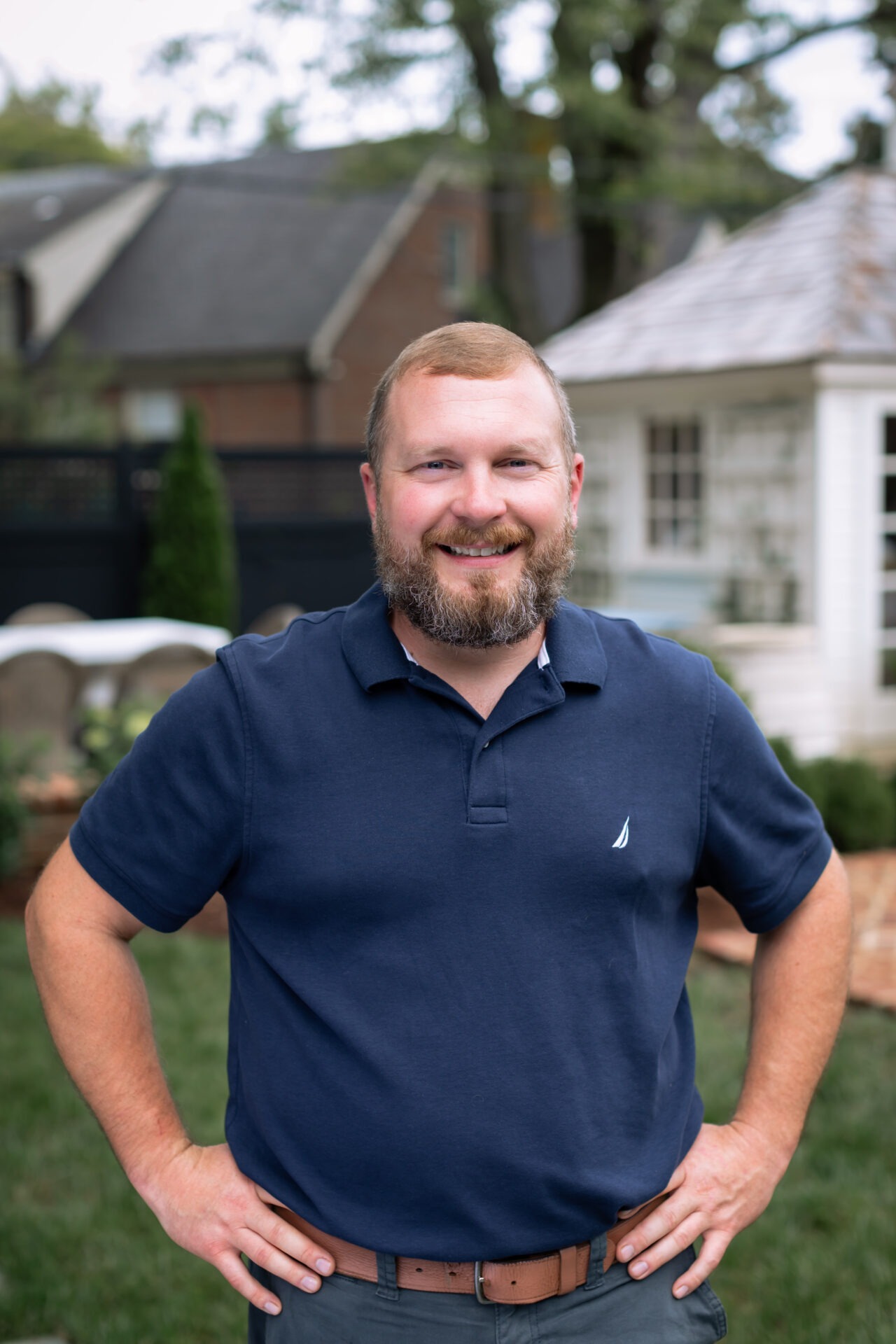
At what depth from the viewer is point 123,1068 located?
6.09 feet

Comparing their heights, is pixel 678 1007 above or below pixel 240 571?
above

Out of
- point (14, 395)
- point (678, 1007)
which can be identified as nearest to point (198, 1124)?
point (678, 1007)

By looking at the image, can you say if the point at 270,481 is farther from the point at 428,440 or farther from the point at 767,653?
the point at 428,440

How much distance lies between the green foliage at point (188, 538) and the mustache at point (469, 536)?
1130 centimetres

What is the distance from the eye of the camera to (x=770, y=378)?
9.62m

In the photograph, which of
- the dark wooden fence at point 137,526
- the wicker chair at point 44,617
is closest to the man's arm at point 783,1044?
the wicker chair at point 44,617

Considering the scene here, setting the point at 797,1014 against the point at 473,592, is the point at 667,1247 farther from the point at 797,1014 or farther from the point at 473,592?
the point at 473,592

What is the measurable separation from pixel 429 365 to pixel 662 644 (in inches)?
20.5

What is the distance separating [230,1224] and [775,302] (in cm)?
933

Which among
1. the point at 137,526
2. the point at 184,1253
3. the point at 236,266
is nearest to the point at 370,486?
the point at 184,1253

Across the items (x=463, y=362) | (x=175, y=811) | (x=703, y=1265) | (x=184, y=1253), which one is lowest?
(x=184, y=1253)

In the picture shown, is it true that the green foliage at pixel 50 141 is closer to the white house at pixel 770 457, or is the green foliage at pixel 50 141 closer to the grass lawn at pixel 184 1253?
the white house at pixel 770 457

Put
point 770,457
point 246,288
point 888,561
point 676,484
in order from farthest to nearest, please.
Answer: point 246,288 → point 676,484 → point 770,457 → point 888,561

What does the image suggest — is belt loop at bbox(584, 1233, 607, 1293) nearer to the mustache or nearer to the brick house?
the mustache
